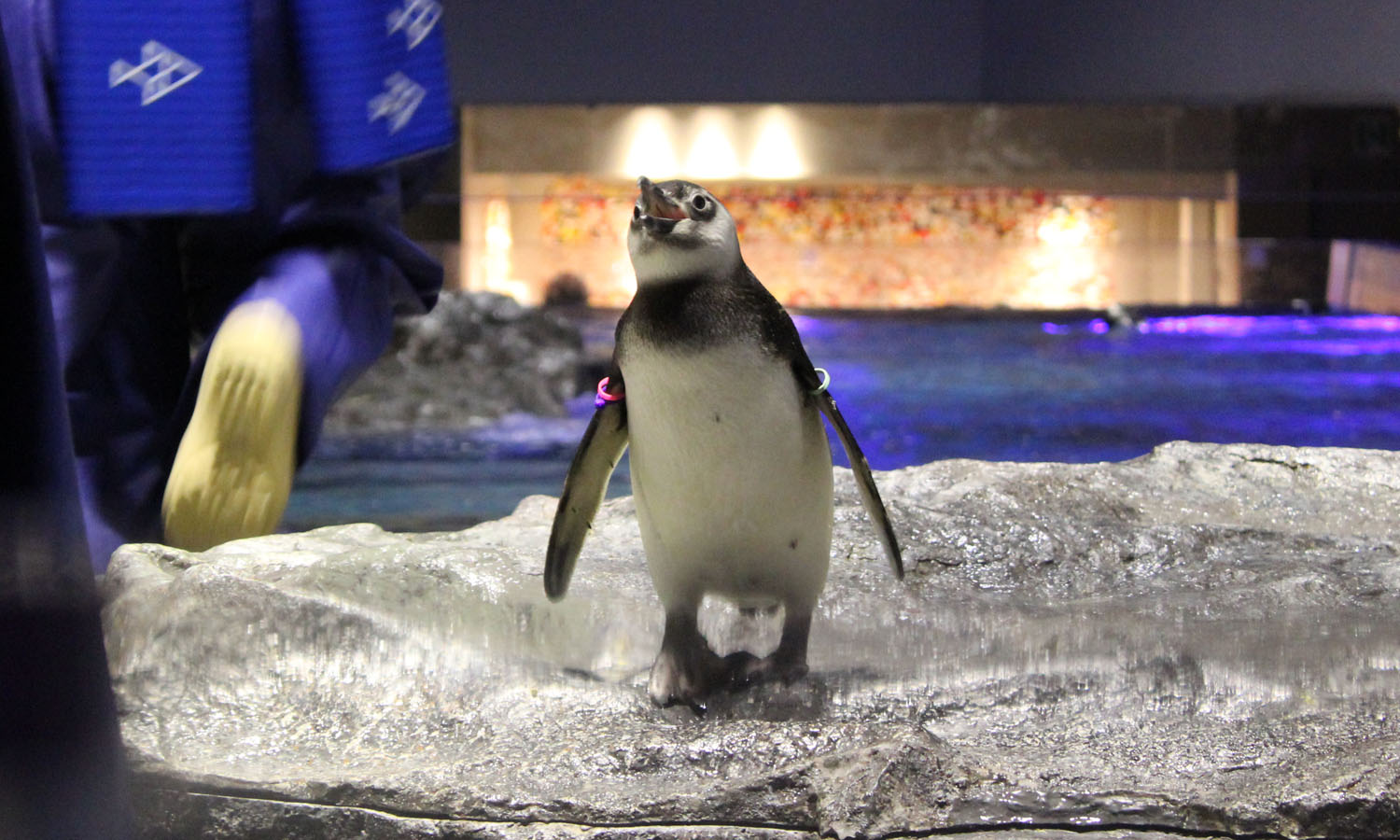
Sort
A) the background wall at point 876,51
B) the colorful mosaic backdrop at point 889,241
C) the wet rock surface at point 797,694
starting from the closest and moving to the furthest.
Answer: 1. the wet rock surface at point 797,694
2. the background wall at point 876,51
3. the colorful mosaic backdrop at point 889,241

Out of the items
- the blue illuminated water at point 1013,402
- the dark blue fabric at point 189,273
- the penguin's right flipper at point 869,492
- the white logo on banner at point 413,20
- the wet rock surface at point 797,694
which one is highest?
the white logo on banner at point 413,20

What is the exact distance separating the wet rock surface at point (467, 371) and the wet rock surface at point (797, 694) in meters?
1.33

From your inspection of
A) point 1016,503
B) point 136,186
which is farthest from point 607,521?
point 136,186

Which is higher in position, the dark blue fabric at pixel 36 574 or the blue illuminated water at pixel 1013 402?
the dark blue fabric at pixel 36 574

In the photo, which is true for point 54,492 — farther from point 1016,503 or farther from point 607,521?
point 1016,503

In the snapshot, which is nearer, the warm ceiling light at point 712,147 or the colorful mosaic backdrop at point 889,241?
the warm ceiling light at point 712,147

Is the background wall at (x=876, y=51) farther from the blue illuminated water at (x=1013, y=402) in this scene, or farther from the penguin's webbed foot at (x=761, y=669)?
the penguin's webbed foot at (x=761, y=669)

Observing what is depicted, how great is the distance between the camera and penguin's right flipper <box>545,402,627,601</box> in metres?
0.92

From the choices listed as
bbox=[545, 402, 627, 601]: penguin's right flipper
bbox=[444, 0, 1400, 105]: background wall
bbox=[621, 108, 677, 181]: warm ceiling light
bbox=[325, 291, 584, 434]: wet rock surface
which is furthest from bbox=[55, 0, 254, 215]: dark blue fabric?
bbox=[325, 291, 584, 434]: wet rock surface

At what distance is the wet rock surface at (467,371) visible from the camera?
252cm

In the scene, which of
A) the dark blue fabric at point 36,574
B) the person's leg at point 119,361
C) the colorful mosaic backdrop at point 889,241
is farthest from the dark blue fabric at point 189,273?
the colorful mosaic backdrop at point 889,241

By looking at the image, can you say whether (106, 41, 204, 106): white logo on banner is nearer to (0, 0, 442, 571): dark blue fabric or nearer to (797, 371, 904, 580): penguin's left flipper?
(0, 0, 442, 571): dark blue fabric

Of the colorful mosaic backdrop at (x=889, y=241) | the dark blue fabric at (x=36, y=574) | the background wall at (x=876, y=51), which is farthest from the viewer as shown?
the colorful mosaic backdrop at (x=889, y=241)

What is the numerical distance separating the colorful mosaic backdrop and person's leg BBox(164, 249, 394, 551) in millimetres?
1216
